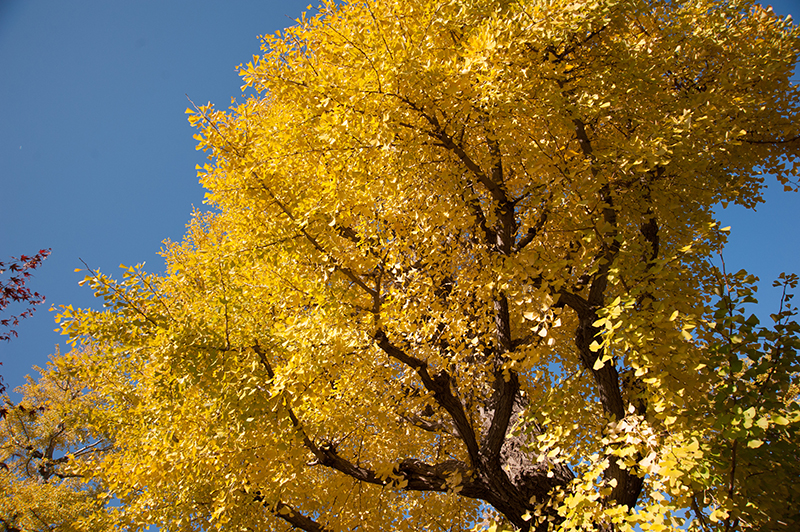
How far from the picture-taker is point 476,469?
4.66 meters

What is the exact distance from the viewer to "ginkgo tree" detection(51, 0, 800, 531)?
3.03m

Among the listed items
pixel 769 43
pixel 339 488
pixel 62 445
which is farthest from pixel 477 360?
pixel 62 445

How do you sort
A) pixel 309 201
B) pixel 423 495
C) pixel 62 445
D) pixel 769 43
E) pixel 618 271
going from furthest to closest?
1. pixel 62 445
2. pixel 423 495
3. pixel 769 43
4. pixel 309 201
5. pixel 618 271

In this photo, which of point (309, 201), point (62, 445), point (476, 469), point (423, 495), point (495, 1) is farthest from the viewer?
point (62, 445)

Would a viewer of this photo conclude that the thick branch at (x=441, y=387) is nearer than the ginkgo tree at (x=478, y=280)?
No

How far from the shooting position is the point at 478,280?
15.5 ft

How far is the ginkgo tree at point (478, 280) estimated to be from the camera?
3.03 meters

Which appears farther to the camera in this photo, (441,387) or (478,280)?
(441,387)

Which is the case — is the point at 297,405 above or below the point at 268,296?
below

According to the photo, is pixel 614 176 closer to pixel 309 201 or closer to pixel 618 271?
pixel 618 271

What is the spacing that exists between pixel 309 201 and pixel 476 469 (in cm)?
351

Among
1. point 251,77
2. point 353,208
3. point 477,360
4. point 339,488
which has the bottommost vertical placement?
point 339,488

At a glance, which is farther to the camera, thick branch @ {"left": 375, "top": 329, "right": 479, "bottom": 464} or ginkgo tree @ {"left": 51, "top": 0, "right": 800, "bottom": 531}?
thick branch @ {"left": 375, "top": 329, "right": 479, "bottom": 464}

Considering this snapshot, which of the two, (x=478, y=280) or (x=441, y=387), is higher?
(x=478, y=280)
